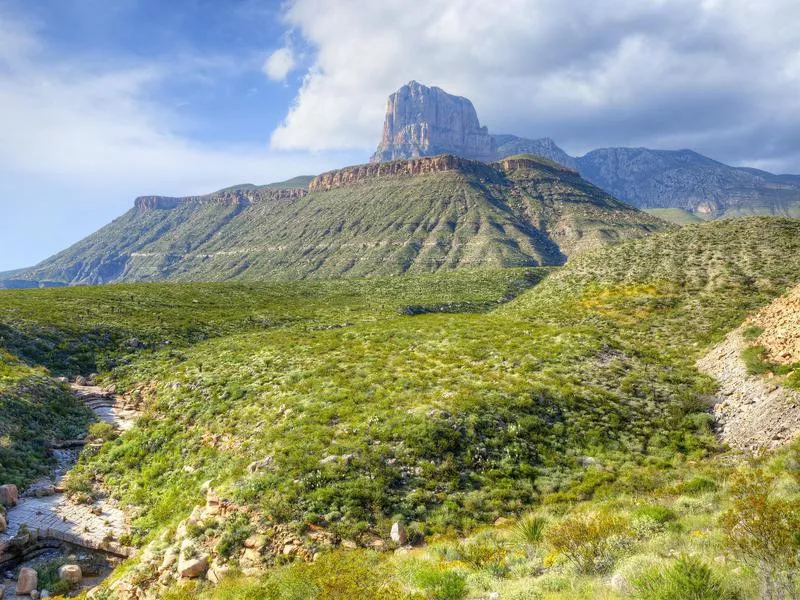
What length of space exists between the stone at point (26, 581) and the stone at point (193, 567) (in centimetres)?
389

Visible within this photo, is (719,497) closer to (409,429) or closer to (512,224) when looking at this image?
(409,429)

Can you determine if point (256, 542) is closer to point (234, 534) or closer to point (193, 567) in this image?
A: point (234, 534)

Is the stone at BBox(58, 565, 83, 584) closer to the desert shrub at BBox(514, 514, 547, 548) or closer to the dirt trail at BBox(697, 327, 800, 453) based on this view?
the desert shrub at BBox(514, 514, 547, 548)

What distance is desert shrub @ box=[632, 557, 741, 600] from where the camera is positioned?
6023 millimetres

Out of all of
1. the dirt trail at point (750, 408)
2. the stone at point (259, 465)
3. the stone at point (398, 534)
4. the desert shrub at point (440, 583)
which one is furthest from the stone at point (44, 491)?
the dirt trail at point (750, 408)

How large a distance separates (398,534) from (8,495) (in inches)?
550

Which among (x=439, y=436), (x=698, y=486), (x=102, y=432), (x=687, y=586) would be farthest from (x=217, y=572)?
(x=102, y=432)

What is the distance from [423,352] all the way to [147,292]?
134ft

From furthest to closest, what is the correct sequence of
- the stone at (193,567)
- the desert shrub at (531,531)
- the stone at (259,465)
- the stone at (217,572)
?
the stone at (259,465), the stone at (193,567), the stone at (217,572), the desert shrub at (531,531)

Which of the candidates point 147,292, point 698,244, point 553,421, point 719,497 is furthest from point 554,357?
point 147,292

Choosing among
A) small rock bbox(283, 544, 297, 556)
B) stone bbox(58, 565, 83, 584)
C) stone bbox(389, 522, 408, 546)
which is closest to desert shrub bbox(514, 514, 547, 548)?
stone bbox(389, 522, 408, 546)

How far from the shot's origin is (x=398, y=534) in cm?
1165

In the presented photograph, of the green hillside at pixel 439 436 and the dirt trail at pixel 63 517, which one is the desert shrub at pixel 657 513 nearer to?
the green hillside at pixel 439 436

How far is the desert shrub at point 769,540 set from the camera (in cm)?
608
